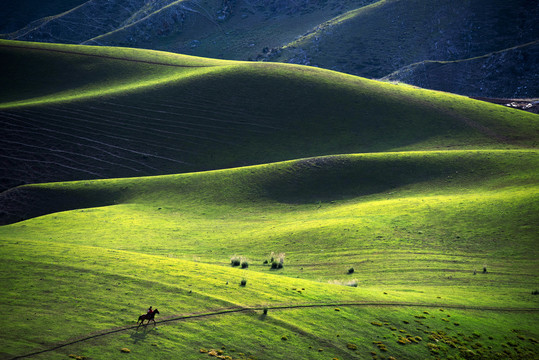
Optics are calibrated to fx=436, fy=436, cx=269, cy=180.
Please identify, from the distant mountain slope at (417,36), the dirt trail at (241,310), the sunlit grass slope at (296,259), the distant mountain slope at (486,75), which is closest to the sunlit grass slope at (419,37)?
the distant mountain slope at (417,36)

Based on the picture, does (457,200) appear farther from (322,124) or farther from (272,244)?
(322,124)

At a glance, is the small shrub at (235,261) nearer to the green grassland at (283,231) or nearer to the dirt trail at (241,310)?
the green grassland at (283,231)

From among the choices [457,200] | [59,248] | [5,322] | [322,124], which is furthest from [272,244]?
[322,124]

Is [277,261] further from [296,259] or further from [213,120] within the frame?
[213,120]

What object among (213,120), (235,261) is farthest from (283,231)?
(213,120)

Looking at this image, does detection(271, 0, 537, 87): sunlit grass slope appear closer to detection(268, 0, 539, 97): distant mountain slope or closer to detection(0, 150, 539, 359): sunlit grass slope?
detection(268, 0, 539, 97): distant mountain slope

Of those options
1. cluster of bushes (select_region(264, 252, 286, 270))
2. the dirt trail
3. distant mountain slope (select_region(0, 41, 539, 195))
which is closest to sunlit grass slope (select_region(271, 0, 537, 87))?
distant mountain slope (select_region(0, 41, 539, 195))
